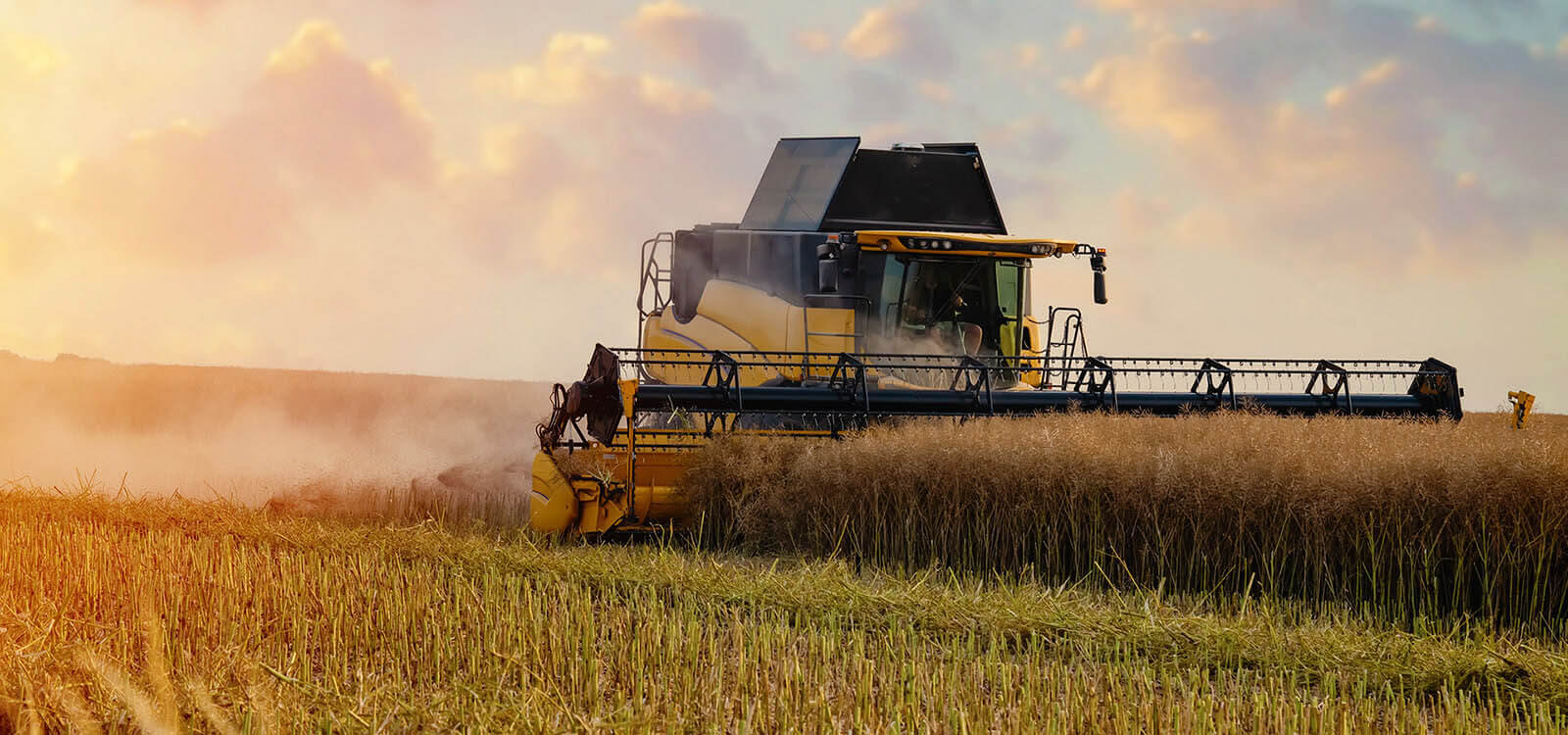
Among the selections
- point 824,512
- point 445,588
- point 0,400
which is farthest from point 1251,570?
point 0,400

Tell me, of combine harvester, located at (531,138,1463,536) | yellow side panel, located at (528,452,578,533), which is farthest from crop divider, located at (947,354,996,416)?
yellow side panel, located at (528,452,578,533)

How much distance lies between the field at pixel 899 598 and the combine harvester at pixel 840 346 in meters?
0.52

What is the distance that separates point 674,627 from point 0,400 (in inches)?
863

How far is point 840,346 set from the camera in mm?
12211

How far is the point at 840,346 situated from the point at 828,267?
0.93m

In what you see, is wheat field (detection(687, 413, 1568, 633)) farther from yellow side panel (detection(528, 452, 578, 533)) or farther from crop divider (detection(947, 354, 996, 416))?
yellow side panel (detection(528, 452, 578, 533))

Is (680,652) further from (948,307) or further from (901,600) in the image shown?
(948,307)

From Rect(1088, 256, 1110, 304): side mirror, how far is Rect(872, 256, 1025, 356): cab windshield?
0.67 metres

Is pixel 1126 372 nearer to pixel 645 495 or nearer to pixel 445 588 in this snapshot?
pixel 645 495

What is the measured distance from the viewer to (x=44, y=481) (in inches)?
652

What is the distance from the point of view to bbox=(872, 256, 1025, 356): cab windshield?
12461mm

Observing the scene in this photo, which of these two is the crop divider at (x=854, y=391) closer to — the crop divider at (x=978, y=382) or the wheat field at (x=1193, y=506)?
the wheat field at (x=1193, y=506)

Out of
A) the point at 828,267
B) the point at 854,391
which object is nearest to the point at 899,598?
the point at 854,391

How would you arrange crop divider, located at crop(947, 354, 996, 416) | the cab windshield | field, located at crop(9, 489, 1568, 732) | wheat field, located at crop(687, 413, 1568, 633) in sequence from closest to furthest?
field, located at crop(9, 489, 1568, 732) → wheat field, located at crop(687, 413, 1568, 633) → crop divider, located at crop(947, 354, 996, 416) → the cab windshield
